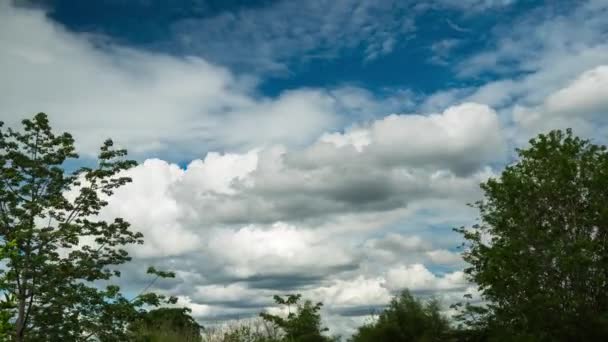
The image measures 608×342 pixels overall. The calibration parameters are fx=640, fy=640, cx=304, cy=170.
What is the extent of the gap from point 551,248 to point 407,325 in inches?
302

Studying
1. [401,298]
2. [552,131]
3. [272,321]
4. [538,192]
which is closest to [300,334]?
[272,321]

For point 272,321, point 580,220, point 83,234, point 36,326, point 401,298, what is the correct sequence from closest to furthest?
1. point 36,326
2. point 83,234
3. point 580,220
4. point 401,298
5. point 272,321

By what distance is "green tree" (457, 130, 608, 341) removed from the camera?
26.8 m

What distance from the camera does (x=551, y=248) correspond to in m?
27.3

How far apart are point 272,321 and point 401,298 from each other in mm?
7231

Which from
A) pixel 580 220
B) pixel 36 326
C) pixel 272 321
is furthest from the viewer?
pixel 272 321

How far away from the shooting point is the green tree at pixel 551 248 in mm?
26812

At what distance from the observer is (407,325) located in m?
30.6

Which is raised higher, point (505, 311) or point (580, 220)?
point (580, 220)

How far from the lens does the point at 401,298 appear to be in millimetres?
31609

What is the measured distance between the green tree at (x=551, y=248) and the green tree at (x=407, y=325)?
2531 millimetres

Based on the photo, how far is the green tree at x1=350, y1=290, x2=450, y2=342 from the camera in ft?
99.1

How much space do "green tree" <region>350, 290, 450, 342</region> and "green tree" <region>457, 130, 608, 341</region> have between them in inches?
99.6

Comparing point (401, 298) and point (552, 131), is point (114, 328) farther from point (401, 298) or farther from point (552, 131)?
point (552, 131)
